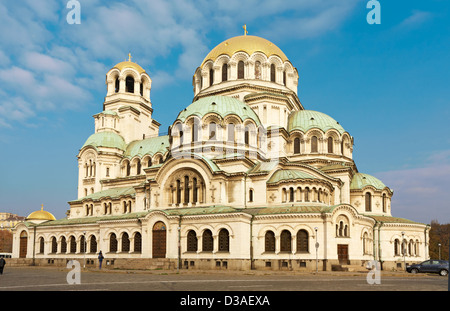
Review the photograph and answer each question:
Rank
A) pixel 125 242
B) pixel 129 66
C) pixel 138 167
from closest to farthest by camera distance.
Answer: pixel 125 242 → pixel 138 167 → pixel 129 66

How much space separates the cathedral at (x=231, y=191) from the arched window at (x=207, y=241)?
0.32 ft

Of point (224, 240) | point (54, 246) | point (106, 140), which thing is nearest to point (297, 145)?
point (224, 240)

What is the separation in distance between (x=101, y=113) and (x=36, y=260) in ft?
72.3

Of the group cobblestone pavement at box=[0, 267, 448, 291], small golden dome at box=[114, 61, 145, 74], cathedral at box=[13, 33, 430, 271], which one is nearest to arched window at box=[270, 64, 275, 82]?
cathedral at box=[13, 33, 430, 271]

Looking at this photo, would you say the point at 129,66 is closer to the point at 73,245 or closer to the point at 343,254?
the point at 73,245

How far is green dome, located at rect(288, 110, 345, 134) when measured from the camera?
5489cm

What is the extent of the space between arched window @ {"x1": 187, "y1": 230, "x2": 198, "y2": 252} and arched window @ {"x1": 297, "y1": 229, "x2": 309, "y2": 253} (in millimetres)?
9466

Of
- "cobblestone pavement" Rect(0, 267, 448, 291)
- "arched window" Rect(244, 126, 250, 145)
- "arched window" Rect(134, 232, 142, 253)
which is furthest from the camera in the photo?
"arched window" Rect(244, 126, 250, 145)

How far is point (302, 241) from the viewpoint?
39.7 m

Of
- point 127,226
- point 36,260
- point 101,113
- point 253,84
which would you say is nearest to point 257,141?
point 253,84

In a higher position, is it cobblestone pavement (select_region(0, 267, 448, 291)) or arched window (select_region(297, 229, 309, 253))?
arched window (select_region(297, 229, 309, 253))

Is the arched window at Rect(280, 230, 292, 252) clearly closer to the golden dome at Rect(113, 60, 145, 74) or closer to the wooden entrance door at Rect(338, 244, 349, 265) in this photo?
the wooden entrance door at Rect(338, 244, 349, 265)

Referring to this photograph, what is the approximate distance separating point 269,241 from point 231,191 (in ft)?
23.3

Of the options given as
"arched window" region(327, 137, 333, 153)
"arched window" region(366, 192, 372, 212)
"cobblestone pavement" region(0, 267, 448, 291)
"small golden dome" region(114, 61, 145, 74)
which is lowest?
"cobblestone pavement" region(0, 267, 448, 291)
